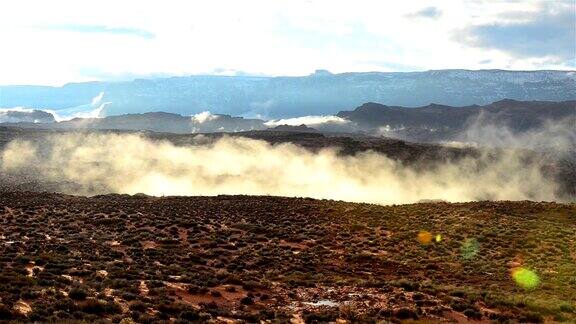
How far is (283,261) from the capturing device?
40719 millimetres

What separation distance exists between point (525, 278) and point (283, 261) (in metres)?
17.3

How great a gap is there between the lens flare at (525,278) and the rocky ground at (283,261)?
0.08m

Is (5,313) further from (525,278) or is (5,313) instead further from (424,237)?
(424,237)

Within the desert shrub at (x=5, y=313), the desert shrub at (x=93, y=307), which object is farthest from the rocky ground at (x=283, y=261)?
the desert shrub at (x=93, y=307)

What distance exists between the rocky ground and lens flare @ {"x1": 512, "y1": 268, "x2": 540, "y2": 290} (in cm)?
8

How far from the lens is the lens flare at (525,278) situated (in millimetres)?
35175

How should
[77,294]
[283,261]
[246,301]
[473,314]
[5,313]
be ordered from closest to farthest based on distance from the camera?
[5,313], [77,294], [473,314], [246,301], [283,261]

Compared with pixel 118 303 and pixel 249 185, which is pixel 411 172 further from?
pixel 118 303

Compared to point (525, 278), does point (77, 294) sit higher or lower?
higher

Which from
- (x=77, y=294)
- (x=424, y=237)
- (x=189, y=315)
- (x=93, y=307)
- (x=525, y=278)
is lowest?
(x=525, y=278)

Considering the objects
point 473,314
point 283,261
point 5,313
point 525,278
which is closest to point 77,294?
point 5,313

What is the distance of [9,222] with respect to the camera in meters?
47.6

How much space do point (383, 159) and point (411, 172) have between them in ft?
47.3

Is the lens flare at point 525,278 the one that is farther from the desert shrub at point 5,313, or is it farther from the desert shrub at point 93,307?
the desert shrub at point 5,313
